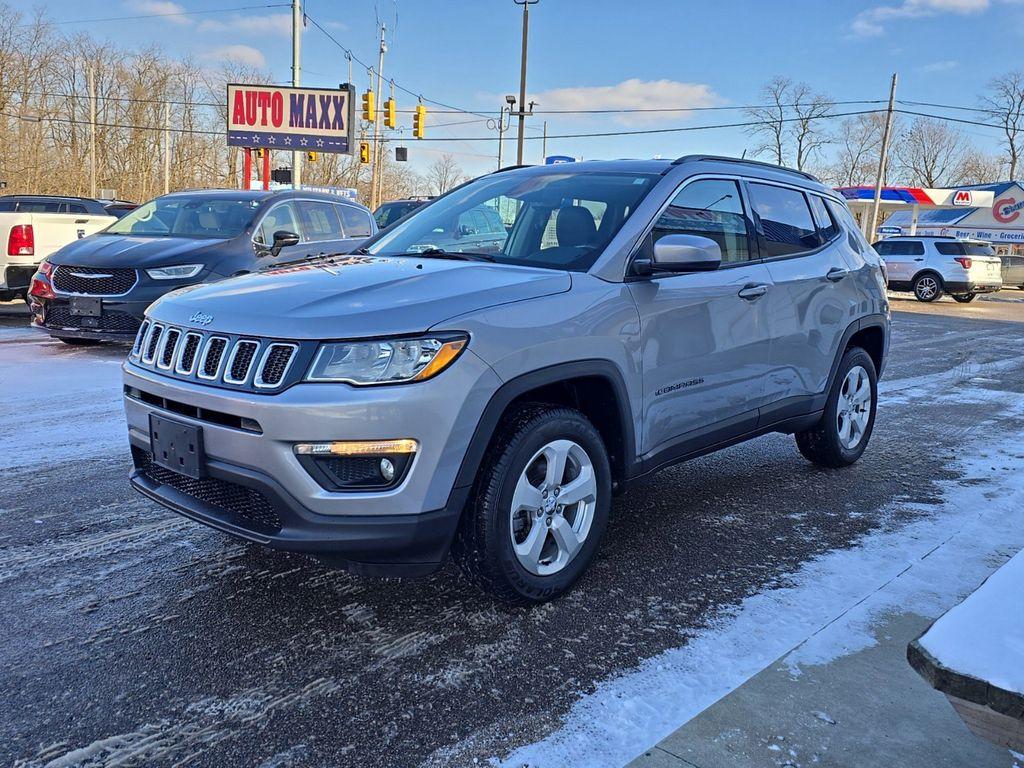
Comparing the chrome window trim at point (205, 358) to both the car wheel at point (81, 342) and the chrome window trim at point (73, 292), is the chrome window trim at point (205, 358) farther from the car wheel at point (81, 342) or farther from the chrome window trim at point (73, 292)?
the car wheel at point (81, 342)

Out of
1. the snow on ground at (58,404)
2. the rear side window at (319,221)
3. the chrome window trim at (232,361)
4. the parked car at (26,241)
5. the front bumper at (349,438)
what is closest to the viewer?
the front bumper at (349,438)

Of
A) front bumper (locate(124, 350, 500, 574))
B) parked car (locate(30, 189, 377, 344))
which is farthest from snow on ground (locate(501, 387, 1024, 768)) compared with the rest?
parked car (locate(30, 189, 377, 344))

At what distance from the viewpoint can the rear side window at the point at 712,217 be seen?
3793 mm

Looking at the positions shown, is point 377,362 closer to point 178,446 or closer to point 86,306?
point 178,446

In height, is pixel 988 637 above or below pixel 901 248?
below

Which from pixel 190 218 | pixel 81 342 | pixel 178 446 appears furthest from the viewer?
pixel 190 218

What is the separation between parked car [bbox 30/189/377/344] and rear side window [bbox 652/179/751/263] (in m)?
4.19

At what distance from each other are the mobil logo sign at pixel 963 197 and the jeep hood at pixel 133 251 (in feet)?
139

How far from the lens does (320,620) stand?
305 centimetres

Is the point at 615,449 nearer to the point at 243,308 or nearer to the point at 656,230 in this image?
the point at 656,230

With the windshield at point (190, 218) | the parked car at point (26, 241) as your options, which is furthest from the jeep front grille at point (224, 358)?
the parked car at point (26, 241)

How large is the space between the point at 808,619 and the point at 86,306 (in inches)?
304

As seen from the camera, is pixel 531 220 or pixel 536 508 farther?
pixel 531 220

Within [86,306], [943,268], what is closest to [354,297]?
[86,306]
